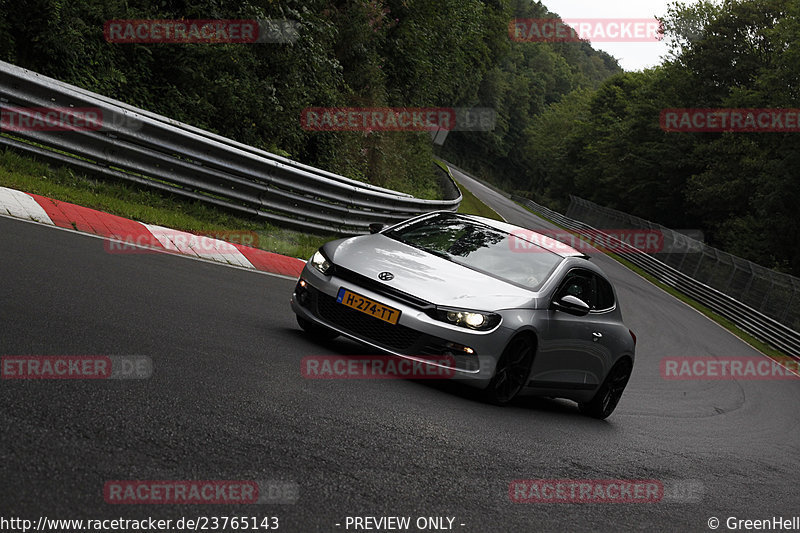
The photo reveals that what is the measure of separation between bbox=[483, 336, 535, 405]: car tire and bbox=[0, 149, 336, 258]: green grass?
18.6ft

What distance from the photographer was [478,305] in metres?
7.14

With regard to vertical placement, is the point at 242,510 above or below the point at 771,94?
below

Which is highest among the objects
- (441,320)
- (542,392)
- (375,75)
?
(375,75)

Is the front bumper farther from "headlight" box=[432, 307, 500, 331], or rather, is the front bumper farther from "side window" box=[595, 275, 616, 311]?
"side window" box=[595, 275, 616, 311]

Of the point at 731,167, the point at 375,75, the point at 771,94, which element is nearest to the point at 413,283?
the point at 375,75

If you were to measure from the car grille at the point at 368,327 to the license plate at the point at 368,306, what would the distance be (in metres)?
0.03

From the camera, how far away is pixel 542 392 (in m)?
8.05

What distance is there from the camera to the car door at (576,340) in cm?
781

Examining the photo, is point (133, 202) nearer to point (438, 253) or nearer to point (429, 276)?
point (438, 253)

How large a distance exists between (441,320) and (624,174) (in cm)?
6805

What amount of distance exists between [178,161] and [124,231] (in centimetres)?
276

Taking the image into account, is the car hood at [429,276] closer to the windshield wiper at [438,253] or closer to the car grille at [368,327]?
the windshield wiper at [438,253]

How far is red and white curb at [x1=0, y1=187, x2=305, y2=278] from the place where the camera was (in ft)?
30.8

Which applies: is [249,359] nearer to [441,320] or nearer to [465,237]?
[441,320]
